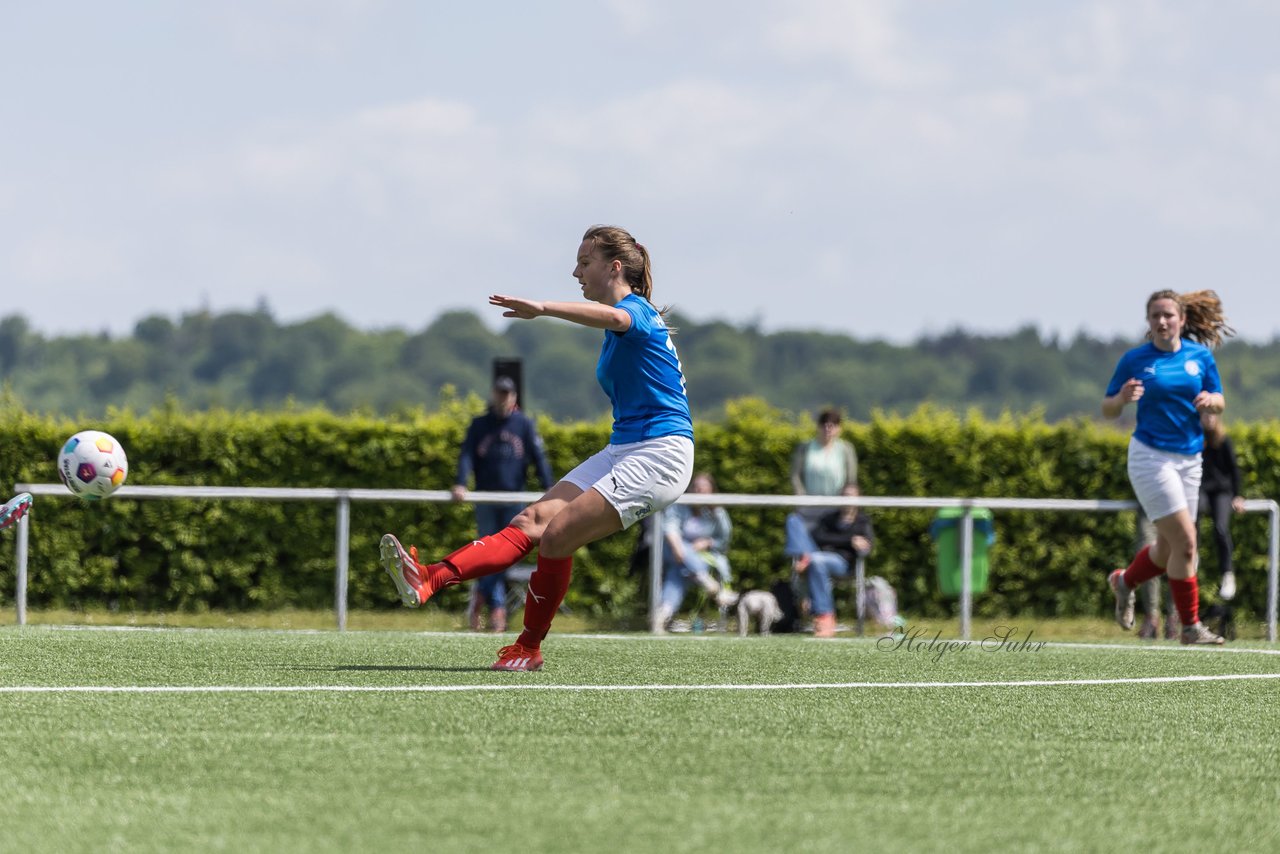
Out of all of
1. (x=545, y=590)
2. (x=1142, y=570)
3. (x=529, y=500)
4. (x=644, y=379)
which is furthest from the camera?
(x=529, y=500)

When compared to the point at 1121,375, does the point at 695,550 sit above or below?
below

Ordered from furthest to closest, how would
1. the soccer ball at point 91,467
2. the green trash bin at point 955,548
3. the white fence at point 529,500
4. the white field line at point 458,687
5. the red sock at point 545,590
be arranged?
the green trash bin at point 955,548 → the white fence at point 529,500 → the soccer ball at point 91,467 → the red sock at point 545,590 → the white field line at point 458,687

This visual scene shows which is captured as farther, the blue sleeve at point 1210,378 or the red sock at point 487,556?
the blue sleeve at point 1210,378

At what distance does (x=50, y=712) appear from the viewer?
541 cm

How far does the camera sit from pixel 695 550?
46.4 ft

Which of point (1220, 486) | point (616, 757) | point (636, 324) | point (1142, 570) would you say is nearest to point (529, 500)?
point (1142, 570)

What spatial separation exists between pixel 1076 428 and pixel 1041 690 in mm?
9823

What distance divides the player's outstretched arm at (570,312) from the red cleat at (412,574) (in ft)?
3.83

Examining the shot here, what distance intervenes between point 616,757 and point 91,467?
5614 mm

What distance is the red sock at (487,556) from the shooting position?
6949 mm

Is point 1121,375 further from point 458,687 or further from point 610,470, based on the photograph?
A: point 458,687

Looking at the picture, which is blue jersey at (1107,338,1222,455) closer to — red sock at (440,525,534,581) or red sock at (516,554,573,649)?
red sock at (516,554,573,649)

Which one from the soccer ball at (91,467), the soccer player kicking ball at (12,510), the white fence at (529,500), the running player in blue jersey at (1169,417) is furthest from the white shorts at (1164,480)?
the soccer player kicking ball at (12,510)

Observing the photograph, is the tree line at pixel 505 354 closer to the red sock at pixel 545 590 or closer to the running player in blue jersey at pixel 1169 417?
the running player in blue jersey at pixel 1169 417
